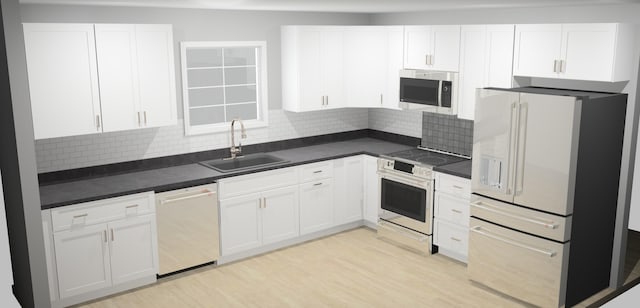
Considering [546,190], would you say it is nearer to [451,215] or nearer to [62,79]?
[451,215]

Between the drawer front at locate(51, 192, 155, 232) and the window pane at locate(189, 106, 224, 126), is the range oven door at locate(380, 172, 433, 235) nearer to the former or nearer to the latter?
the window pane at locate(189, 106, 224, 126)

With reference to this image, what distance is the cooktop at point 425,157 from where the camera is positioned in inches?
247

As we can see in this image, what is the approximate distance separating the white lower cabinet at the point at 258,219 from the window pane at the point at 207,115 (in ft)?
3.53

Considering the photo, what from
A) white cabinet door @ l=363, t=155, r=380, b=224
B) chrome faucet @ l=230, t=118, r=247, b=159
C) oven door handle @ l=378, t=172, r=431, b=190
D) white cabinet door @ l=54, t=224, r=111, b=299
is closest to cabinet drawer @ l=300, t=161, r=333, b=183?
white cabinet door @ l=363, t=155, r=380, b=224

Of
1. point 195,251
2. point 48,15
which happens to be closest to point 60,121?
point 48,15

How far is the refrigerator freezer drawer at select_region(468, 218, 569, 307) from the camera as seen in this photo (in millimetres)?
4965

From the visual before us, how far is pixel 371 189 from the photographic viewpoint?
6934mm

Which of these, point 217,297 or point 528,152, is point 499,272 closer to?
point 528,152

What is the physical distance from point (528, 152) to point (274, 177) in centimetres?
255

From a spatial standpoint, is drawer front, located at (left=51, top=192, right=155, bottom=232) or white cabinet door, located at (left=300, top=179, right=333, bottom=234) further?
white cabinet door, located at (left=300, top=179, right=333, bottom=234)

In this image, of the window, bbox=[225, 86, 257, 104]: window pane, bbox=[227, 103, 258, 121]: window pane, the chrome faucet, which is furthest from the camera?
bbox=[227, 103, 258, 121]: window pane

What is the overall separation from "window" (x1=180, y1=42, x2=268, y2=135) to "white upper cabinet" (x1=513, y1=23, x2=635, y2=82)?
2787 mm

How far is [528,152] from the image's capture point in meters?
4.94

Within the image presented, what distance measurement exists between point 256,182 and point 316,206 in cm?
88
